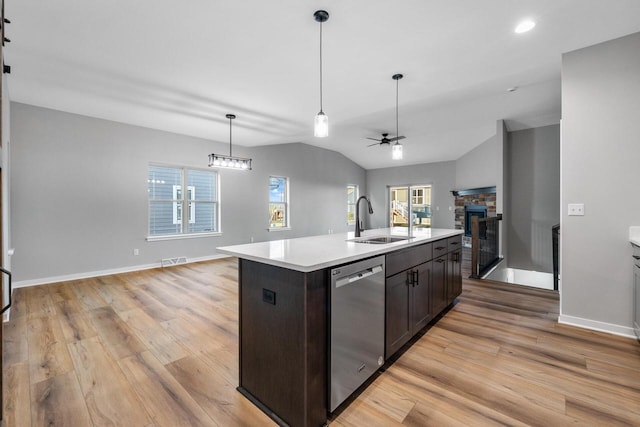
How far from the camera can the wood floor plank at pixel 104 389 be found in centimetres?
164

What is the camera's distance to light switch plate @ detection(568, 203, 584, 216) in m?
2.80

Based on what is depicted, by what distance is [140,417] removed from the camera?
5.38ft

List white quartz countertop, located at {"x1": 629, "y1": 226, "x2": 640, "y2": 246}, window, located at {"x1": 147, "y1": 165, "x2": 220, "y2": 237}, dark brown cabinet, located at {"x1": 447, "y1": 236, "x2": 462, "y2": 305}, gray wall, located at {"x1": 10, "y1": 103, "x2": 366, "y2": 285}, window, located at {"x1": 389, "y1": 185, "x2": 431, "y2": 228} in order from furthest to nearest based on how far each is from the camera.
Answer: window, located at {"x1": 389, "y1": 185, "x2": 431, "y2": 228}, window, located at {"x1": 147, "y1": 165, "x2": 220, "y2": 237}, gray wall, located at {"x1": 10, "y1": 103, "x2": 366, "y2": 285}, dark brown cabinet, located at {"x1": 447, "y1": 236, "x2": 462, "y2": 305}, white quartz countertop, located at {"x1": 629, "y1": 226, "x2": 640, "y2": 246}

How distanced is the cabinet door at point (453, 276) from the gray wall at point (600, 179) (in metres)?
0.96

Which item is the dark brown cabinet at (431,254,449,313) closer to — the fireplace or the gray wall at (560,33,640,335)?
the gray wall at (560,33,640,335)

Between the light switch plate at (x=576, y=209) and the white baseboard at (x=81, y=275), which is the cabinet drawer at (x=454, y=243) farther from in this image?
the white baseboard at (x=81, y=275)

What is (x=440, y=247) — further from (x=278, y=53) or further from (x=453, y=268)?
(x=278, y=53)

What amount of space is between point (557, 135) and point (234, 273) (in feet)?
23.3

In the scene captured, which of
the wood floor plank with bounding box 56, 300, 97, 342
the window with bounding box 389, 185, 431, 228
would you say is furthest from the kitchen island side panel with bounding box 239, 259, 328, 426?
the window with bounding box 389, 185, 431, 228

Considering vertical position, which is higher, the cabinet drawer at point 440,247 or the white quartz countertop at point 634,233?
the white quartz countertop at point 634,233

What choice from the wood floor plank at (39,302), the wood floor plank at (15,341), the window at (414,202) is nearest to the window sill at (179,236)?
the wood floor plank at (39,302)

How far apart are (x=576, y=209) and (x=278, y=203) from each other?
605cm

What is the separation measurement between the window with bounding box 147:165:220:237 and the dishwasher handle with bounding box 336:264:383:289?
195 inches

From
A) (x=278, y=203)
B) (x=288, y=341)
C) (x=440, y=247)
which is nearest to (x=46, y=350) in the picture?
(x=288, y=341)
